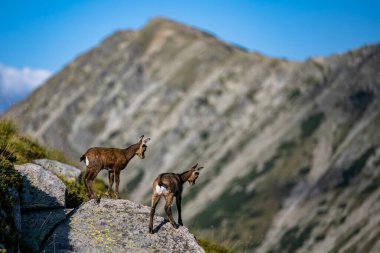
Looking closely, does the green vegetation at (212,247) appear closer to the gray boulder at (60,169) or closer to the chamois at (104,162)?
the chamois at (104,162)

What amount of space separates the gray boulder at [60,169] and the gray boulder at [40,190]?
2.34 metres

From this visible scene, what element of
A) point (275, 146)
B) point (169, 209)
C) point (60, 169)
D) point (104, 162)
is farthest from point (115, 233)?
point (275, 146)

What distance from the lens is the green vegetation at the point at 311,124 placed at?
14568 cm

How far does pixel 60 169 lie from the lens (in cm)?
1659

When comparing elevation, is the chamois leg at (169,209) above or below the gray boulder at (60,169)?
below

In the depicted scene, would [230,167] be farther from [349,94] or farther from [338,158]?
[349,94]

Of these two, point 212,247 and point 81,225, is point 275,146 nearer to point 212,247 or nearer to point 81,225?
point 212,247

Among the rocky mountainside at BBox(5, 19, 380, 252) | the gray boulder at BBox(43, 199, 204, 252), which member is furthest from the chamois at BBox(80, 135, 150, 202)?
the rocky mountainside at BBox(5, 19, 380, 252)

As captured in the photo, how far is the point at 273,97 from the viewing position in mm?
Result: 173250

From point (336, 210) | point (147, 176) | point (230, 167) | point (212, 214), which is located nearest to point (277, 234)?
point (336, 210)

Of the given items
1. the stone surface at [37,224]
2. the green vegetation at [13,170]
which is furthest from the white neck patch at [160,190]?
the green vegetation at [13,170]

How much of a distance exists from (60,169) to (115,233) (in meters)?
5.57

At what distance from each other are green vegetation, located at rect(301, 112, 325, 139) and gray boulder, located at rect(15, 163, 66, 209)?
13660 centimetres

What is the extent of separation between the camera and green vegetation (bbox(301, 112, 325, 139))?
478ft
